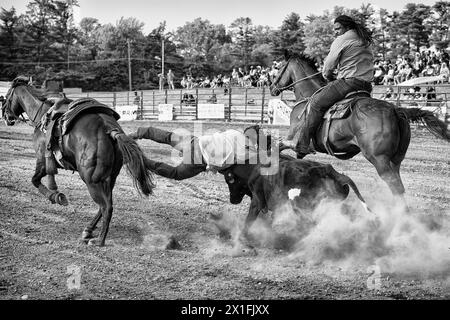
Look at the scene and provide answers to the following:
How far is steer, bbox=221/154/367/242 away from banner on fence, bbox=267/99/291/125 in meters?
13.8

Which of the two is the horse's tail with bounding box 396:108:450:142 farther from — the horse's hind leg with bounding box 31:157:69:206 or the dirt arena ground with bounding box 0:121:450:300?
the horse's hind leg with bounding box 31:157:69:206

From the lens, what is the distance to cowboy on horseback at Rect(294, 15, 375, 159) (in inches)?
271

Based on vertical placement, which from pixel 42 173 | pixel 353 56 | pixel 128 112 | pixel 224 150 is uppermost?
pixel 353 56

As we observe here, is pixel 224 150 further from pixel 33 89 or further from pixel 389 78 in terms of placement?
pixel 389 78

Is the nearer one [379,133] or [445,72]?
[379,133]

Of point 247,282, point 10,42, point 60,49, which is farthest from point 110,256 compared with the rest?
point 60,49

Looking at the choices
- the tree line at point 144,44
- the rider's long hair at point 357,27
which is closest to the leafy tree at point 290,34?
the tree line at point 144,44

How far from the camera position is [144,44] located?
65.4 m

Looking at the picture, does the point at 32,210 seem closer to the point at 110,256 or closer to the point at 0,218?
the point at 0,218

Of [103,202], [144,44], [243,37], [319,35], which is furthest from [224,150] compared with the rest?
[243,37]

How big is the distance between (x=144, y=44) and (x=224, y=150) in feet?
206

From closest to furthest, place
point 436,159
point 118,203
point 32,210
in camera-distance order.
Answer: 1. point 32,210
2. point 118,203
3. point 436,159
